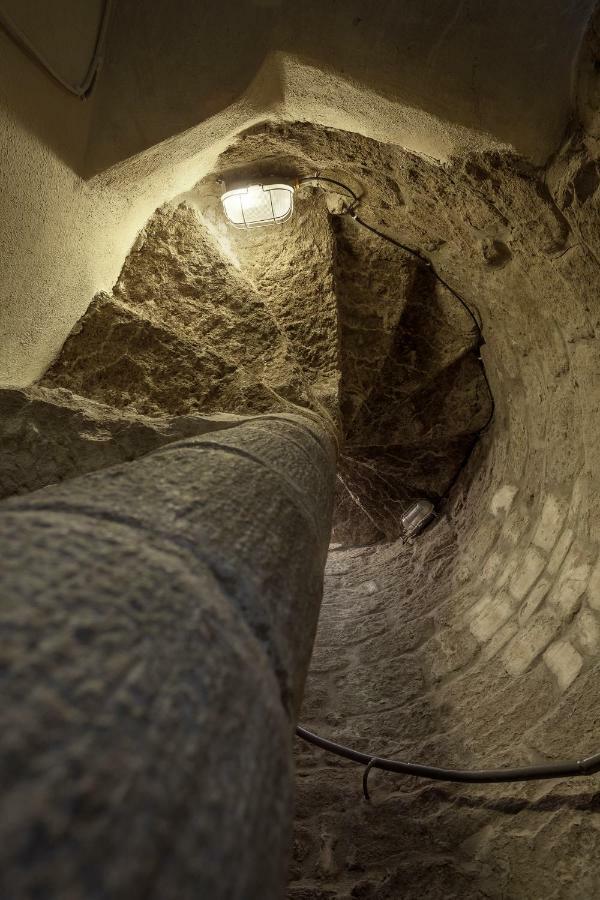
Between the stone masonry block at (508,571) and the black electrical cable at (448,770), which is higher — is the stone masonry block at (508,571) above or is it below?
above

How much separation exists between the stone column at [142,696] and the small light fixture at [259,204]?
232cm

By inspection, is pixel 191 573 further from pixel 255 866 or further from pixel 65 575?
pixel 255 866

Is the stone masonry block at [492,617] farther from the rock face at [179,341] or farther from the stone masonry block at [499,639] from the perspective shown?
the rock face at [179,341]

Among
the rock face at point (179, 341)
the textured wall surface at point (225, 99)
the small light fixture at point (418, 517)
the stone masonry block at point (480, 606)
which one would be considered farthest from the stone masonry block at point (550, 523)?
the small light fixture at point (418, 517)

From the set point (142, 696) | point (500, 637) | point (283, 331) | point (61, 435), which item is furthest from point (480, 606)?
point (142, 696)

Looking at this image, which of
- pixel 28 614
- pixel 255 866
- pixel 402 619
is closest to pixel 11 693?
pixel 28 614

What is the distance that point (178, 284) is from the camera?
299 centimetres

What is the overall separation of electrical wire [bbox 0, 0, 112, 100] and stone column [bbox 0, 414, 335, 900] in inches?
60.3

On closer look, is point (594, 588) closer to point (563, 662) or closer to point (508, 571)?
point (563, 662)

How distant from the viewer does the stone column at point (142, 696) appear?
38 centimetres

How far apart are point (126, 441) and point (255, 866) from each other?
5.93ft

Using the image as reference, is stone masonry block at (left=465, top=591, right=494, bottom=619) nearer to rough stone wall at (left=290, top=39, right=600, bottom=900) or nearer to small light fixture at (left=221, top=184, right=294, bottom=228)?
rough stone wall at (left=290, top=39, right=600, bottom=900)

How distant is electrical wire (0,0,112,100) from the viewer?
1.67 meters

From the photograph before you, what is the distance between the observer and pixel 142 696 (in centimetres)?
51
